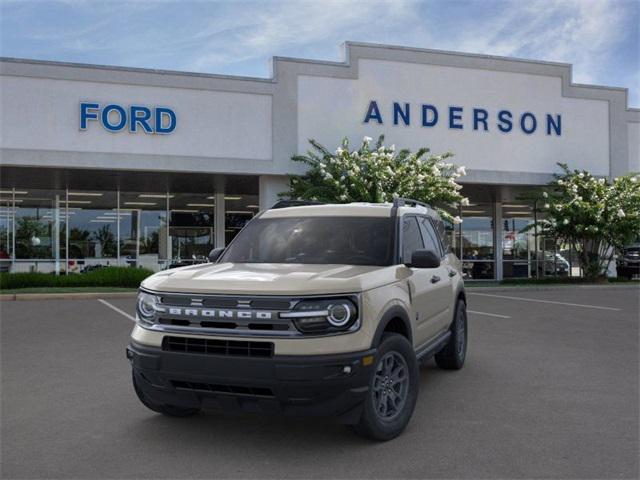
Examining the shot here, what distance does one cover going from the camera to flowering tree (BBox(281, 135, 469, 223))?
18.6 meters

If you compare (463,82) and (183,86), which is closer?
(183,86)

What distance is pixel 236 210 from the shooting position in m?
26.3

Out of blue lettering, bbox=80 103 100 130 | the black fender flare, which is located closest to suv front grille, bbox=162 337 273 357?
the black fender flare

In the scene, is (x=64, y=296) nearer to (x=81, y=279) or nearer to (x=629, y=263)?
(x=81, y=279)

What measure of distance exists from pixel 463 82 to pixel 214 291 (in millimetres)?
20115

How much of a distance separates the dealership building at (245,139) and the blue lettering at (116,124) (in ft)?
0.21

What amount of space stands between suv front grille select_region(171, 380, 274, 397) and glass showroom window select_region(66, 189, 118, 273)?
20.4 meters

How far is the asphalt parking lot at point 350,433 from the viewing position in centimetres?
425

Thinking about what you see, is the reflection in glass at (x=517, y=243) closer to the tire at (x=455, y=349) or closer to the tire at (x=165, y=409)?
the tire at (x=455, y=349)

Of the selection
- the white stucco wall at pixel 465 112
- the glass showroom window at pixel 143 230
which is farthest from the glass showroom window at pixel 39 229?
the white stucco wall at pixel 465 112

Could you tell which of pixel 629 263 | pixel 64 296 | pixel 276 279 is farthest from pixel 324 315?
pixel 629 263

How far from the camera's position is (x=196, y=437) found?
487 cm

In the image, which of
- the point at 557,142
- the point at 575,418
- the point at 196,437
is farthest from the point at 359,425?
the point at 557,142

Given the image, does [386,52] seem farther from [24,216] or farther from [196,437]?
[196,437]
